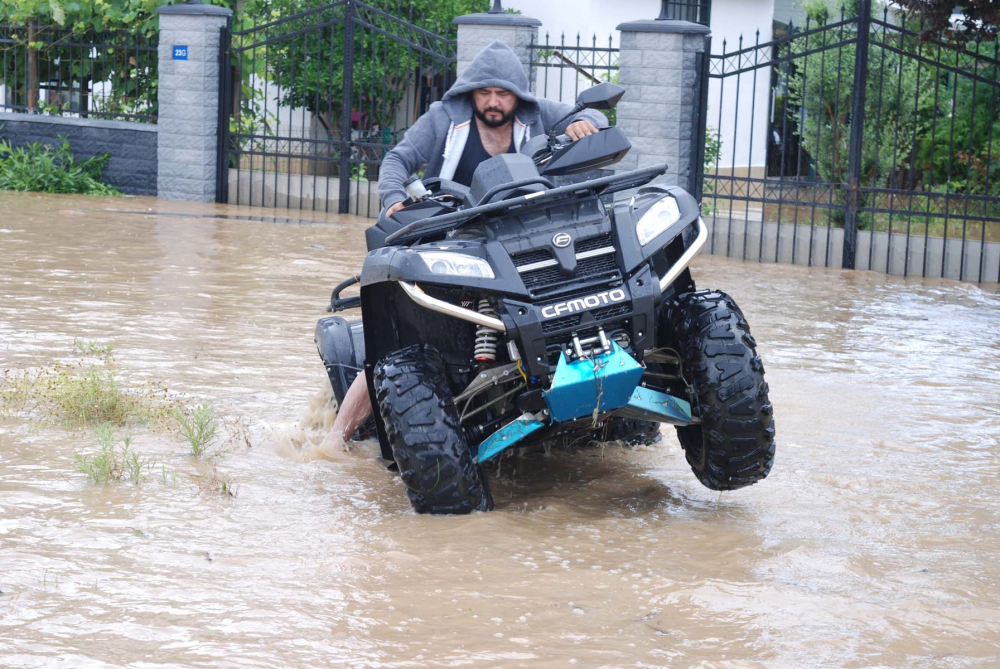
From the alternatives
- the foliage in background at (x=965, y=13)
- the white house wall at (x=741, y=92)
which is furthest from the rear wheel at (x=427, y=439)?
the white house wall at (x=741, y=92)

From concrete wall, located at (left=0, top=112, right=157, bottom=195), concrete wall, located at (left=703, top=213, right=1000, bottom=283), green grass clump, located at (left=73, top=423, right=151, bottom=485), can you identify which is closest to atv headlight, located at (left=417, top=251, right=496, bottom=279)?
green grass clump, located at (left=73, top=423, right=151, bottom=485)

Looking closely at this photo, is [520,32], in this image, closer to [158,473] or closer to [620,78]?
[620,78]

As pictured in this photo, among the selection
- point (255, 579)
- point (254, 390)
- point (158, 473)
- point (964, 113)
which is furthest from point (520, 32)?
point (255, 579)

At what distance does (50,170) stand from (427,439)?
14.0 m

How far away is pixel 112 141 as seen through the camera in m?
17.0

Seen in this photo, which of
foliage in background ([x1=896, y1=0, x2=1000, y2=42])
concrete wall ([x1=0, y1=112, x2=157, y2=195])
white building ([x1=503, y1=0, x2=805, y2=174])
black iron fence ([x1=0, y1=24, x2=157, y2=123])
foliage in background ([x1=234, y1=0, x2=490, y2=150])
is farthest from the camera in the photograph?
white building ([x1=503, y1=0, x2=805, y2=174])

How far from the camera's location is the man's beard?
16.5ft

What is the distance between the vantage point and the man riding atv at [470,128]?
196 inches

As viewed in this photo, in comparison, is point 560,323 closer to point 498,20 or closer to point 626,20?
point 498,20

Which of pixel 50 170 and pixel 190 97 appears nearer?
pixel 190 97

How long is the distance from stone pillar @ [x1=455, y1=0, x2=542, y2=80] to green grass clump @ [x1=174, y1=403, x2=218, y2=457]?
954 centimetres

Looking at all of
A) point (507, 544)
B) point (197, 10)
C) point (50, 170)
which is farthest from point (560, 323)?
point (50, 170)

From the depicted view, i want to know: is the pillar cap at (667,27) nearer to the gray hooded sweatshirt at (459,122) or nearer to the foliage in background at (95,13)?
the foliage in background at (95,13)

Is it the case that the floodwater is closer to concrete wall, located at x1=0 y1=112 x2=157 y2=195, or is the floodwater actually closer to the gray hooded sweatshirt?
the gray hooded sweatshirt
